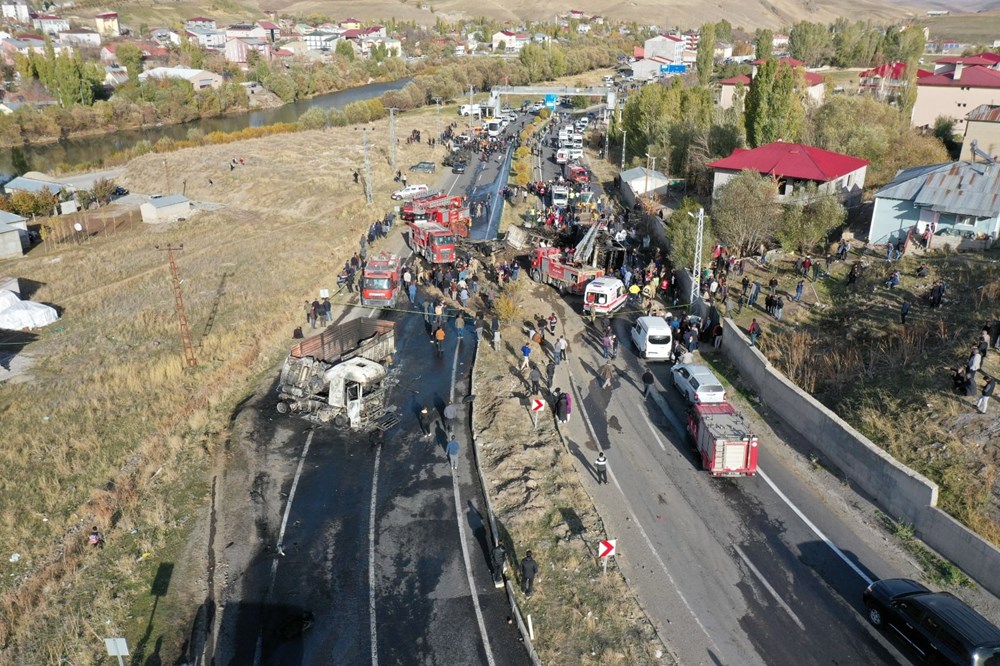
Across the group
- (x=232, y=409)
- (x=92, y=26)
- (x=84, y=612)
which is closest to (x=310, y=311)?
(x=232, y=409)

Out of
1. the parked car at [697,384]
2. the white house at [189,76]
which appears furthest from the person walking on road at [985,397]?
the white house at [189,76]

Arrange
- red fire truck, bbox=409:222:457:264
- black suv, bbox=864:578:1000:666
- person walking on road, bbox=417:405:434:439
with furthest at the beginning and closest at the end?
red fire truck, bbox=409:222:457:264, person walking on road, bbox=417:405:434:439, black suv, bbox=864:578:1000:666

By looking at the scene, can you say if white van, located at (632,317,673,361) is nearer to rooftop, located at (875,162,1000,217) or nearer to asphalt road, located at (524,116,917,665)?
asphalt road, located at (524,116,917,665)

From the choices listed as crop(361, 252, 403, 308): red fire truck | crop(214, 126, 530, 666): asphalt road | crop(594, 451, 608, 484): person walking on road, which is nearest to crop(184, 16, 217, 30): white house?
crop(361, 252, 403, 308): red fire truck

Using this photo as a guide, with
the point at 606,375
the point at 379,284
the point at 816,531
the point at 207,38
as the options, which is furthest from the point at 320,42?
the point at 816,531

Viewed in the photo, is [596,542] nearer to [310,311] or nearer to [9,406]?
[310,311]
